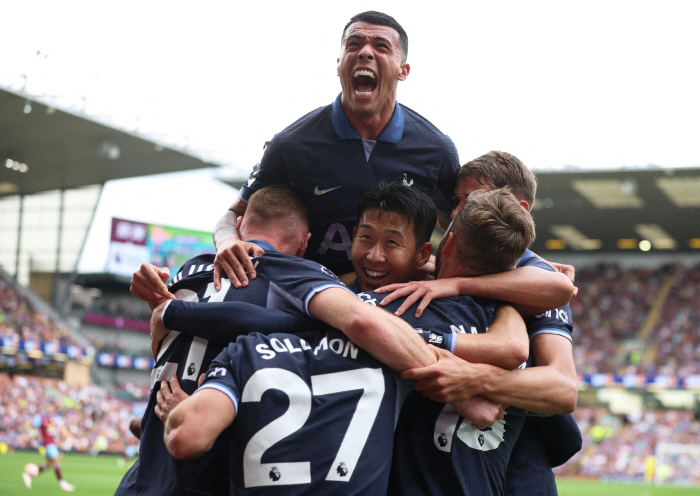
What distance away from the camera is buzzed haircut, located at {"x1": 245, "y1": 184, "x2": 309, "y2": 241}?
3.22 meters

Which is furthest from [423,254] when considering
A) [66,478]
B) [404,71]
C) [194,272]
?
[66,478]

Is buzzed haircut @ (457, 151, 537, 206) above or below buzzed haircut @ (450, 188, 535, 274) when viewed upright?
above

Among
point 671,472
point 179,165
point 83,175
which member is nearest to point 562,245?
point 671,472

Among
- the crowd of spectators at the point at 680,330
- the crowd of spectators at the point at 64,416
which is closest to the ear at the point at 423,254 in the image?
the crowd of spectators at the point at 64,416

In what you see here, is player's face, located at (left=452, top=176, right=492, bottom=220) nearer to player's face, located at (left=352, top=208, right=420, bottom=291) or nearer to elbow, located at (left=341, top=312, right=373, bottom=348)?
player's face, located at (left=352, top=208, right=420, bottom=291)

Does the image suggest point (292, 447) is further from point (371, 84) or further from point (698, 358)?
point (698, 358)

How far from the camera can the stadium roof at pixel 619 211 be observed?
30281mm

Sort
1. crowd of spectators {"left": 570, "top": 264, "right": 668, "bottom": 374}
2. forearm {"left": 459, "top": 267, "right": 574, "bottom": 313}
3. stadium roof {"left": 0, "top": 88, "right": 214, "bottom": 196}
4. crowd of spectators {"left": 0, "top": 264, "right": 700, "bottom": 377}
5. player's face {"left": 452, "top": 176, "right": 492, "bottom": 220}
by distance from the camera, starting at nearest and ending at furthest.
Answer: forearm {"left": 459, "top": 267, "right": 574, "bottom": 313}, player's face {"left": 452, "top": 176, "right": 492, "bottom": 220}, stadium roof {"left": 0, "top": 88, "right": 214, "bottom": 196}, crowd of spectators {"left": 0, "top": 264, "right": 700, "bottom": 377}, crowd of spectators {"left": 570, "top": 264, "right": 668, "bottom": 374}

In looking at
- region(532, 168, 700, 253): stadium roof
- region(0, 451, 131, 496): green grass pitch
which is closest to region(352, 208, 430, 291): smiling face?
region(0, 451, 131, 496): green grass pitch

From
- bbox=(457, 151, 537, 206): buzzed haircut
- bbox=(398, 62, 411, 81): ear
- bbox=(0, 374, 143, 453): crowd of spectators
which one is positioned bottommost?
bbox=(0, 374, 143, 453): crowd of spectators

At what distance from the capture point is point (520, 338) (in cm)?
268

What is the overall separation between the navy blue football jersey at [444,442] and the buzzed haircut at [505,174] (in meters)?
0.91

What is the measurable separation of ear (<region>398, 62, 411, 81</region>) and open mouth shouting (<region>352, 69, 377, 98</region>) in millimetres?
250

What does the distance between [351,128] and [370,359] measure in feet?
5.52
